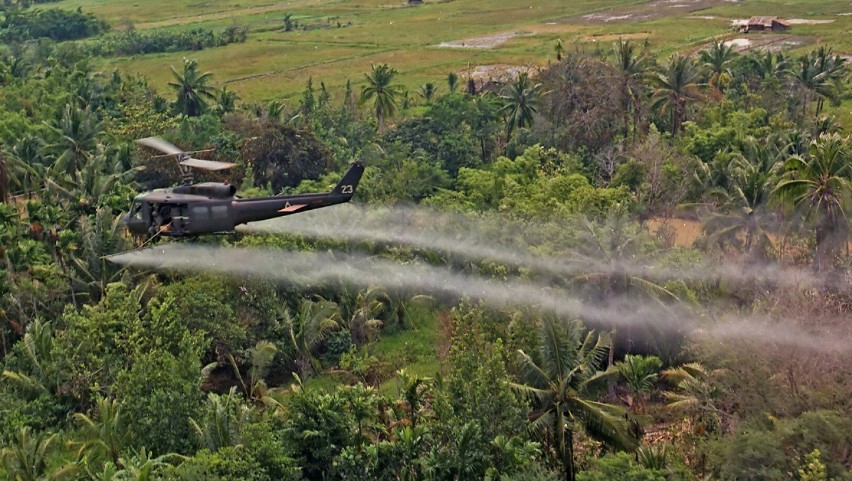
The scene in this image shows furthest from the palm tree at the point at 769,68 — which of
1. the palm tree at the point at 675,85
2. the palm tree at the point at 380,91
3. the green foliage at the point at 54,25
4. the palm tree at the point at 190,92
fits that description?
the green foliage at the point at 54,25

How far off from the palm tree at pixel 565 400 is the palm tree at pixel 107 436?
38.6 ft

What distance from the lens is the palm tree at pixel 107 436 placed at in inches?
1012

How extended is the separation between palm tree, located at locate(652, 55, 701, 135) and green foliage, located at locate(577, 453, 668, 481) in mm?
32970

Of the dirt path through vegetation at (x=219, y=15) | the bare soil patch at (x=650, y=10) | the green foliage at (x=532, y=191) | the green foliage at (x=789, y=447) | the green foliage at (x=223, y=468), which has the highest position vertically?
the dirt path through vegetation at (x=219, y=15)

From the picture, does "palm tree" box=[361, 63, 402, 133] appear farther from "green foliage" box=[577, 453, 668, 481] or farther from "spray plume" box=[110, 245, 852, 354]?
"green foliage" box=[577, 453, 668, 481]

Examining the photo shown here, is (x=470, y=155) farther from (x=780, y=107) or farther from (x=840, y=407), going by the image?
(x=840, y=407)

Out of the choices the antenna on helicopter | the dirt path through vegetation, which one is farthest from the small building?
the antenna on helicopter

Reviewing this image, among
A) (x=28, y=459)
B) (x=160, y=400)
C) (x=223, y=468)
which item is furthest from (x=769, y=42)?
(x=28, y=459)

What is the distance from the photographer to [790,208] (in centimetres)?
3138

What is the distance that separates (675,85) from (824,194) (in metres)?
22.2

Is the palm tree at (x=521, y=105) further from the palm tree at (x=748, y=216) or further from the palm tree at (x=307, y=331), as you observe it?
the palm tree at (x=307, y=331)

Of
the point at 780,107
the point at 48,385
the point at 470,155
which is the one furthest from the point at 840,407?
the point at 780,107

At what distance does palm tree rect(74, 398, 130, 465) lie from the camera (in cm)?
2570

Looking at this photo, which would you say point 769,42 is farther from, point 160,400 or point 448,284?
point 160,400
